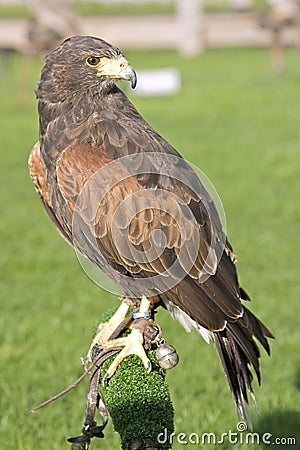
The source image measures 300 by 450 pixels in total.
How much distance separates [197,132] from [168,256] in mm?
10206

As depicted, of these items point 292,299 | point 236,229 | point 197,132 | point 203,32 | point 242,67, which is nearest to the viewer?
point 292,299

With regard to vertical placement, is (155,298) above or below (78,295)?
below

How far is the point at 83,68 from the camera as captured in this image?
13.0 ft

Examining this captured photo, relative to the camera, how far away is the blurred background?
5328 millimetres

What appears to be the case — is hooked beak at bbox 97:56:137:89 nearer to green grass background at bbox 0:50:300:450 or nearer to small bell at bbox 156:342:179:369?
small bell at bbox 156:342:179:369

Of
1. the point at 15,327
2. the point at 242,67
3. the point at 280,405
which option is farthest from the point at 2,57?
the point at 280,405

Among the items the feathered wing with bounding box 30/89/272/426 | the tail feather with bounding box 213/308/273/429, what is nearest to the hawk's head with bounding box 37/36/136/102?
the feathered wing with bounding box 30/89/272/426

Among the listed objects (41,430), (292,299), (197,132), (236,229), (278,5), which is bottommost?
(41,430)

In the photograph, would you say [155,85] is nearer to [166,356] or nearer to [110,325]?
[110,325]

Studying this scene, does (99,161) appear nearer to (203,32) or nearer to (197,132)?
(197,132)

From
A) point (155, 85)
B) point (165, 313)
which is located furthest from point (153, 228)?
point (155, 85)

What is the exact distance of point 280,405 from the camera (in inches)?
210

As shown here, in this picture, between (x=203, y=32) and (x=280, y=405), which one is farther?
(x=203, y=32)

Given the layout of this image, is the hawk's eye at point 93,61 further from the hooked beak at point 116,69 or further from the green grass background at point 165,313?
the green grass background at point 165,313
